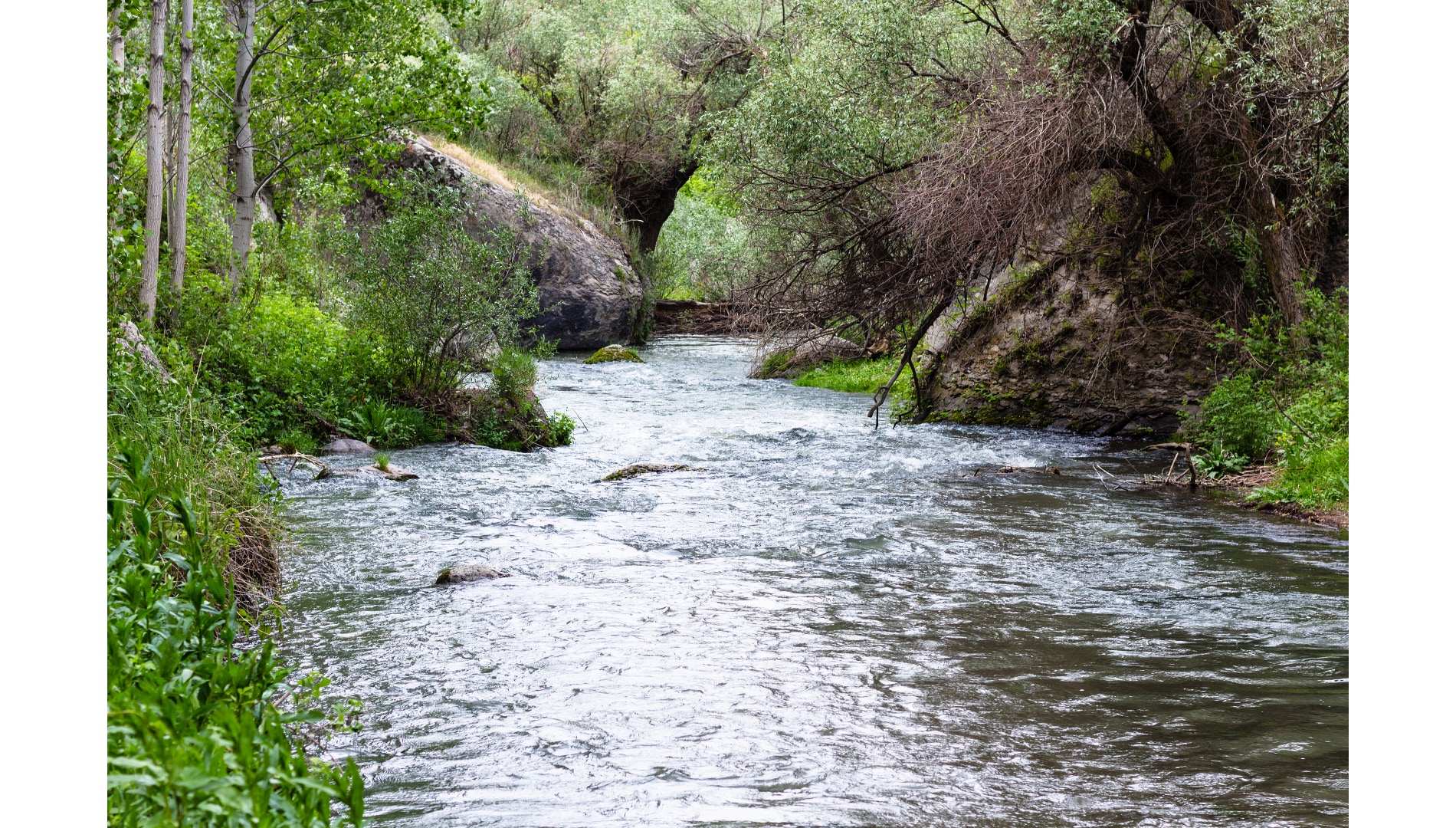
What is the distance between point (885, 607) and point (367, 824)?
4.11m

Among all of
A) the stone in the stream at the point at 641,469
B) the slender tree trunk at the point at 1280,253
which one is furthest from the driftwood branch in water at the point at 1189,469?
the stone in the stream at the point at 641,469

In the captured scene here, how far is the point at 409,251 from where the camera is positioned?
14.4 metres

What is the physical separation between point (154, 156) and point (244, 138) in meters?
5.70

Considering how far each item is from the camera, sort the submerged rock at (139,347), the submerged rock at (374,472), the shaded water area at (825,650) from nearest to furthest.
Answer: the shaded water area at (825,650), the submerged rock at (139,347), the submerged rock at (374,472)

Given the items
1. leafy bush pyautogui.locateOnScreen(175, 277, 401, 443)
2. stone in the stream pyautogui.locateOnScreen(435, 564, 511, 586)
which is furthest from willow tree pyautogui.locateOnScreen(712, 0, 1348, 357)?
stone in the stream pyautogui.locateOnScreen(435, 564, 511, 586)

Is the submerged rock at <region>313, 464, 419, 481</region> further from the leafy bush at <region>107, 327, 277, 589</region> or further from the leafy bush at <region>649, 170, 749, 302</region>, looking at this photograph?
the leafy bush at <region>649, 170, 749, 302</region>

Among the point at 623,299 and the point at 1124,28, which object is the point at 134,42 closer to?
the point at 1124,28

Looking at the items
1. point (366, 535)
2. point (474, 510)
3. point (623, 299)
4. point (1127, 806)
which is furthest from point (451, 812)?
point (623, 299)

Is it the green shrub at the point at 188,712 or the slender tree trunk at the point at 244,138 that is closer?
the green shrub at the point at 188,712

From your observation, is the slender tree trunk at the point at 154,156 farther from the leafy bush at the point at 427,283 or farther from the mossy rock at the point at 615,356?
the mossy rock at the point at 615,356

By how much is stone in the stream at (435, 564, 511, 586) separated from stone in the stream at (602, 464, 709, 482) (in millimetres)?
4267

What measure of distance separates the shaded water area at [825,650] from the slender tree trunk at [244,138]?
220 inches

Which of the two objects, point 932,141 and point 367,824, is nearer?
point 367,824

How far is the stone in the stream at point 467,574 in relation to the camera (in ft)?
25.9
